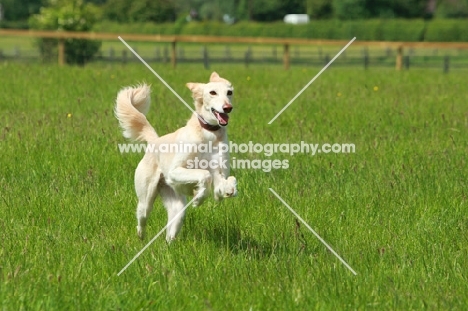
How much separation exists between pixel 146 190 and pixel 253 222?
0.84 meters

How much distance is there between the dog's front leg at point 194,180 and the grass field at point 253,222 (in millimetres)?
343

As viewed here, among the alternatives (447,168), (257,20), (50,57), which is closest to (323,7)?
(257,20)

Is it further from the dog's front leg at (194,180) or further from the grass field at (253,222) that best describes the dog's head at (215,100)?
the grass field at (253,222)

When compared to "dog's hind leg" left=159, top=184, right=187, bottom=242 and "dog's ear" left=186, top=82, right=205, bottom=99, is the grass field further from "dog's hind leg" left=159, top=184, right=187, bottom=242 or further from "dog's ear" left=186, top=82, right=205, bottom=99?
"dog's ear" left=186, top=82, right=205, bottom=99

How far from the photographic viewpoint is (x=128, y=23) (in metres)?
70.7

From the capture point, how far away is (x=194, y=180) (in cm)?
536

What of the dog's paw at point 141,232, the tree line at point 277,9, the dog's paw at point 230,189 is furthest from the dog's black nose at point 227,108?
the tree line at point 277,9

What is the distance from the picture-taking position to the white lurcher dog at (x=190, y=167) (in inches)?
210

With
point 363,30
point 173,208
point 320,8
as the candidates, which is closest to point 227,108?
point 173,208

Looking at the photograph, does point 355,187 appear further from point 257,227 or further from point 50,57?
point 50,57

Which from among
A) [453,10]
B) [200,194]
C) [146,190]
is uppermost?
[200,194]

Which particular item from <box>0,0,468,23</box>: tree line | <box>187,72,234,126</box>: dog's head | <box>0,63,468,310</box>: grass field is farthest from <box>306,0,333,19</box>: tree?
<box>187,72,234,126</box>: dog's head

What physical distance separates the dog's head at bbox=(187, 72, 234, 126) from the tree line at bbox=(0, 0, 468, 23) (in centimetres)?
4862

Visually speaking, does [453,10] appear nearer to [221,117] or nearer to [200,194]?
[221,117]
